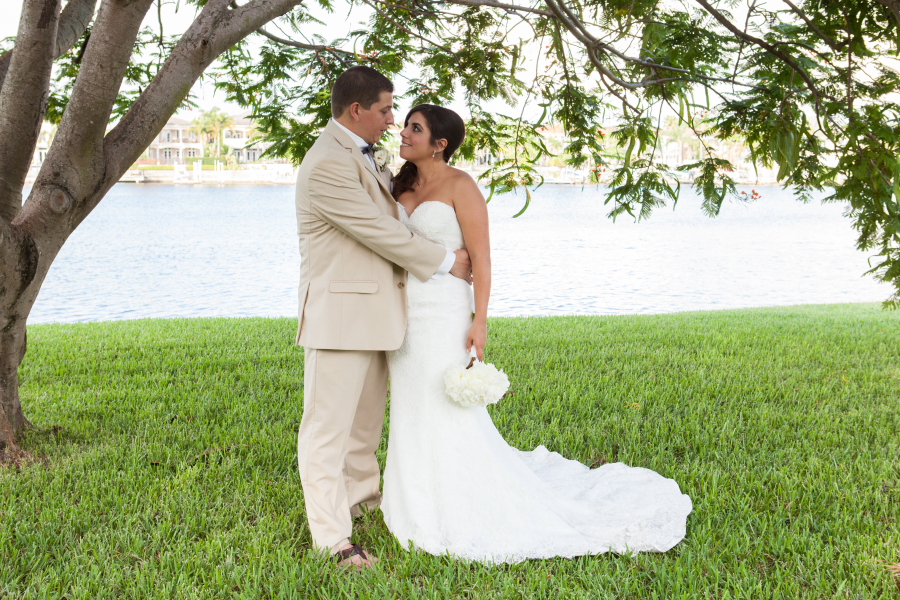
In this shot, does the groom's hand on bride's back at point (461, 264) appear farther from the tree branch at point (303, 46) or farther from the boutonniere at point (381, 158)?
the tree branch at point (303, 46)

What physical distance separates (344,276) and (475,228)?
664 mm

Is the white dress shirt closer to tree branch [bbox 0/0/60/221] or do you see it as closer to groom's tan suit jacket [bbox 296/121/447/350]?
groom's tan suit jacket [bbox 296/121/447/350]

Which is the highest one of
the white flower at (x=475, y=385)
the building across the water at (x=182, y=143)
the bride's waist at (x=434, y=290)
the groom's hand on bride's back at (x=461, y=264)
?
the building across the water at (x=182, y=143)

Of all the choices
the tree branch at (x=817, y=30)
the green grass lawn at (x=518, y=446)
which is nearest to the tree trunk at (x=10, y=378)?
the green grass lawn at (x=518, y=446)

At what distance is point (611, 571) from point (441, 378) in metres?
1.14

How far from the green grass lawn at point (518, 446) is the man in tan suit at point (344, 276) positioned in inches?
14.3

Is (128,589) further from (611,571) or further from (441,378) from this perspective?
(611,571)

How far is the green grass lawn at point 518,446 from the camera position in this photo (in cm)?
288

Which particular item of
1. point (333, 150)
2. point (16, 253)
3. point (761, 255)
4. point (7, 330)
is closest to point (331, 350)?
point (333, 150)

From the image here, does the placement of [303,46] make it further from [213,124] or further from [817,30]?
[213,124]

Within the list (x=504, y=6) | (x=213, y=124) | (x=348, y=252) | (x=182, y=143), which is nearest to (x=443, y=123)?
(x=348, y=252)

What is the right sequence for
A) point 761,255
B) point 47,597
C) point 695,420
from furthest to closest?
point 761,255 → point 695,420 → point 47,597

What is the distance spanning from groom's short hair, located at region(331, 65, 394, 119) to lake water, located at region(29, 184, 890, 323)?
11.3 ft

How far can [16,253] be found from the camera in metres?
3.96
